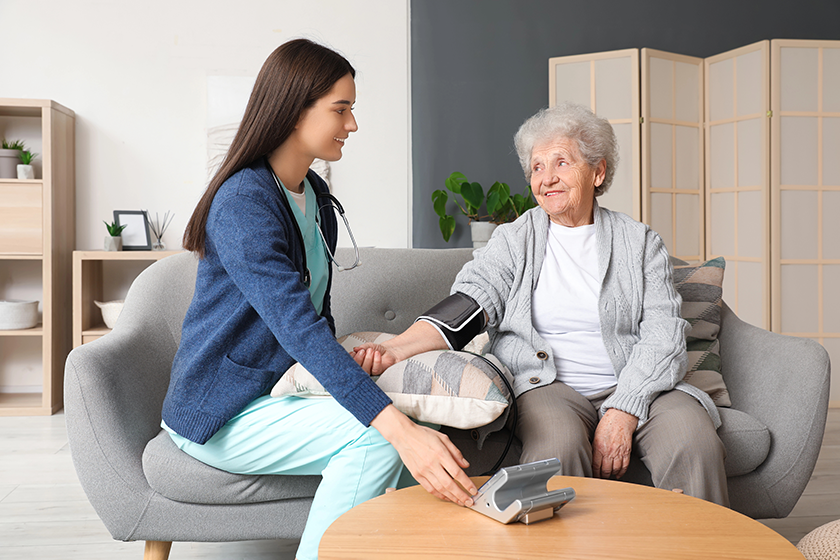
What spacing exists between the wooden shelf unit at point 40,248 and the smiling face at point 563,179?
2745 millimetres

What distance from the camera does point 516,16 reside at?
156 inches

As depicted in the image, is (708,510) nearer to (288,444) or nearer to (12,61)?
(288,444)

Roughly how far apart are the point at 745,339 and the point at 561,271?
1.81ft

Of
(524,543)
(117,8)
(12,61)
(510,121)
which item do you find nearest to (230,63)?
(117,8)

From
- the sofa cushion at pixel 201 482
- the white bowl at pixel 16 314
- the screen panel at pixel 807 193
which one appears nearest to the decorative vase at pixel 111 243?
the white bowl at pixel 16 314

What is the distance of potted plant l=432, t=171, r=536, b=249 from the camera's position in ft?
11.7

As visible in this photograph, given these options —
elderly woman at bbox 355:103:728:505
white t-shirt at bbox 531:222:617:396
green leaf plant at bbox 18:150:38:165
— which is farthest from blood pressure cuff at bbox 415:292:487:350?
green leaf plant at bbox 18:150:38:165

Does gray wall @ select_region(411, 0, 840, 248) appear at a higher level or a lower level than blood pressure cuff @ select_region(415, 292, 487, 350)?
higher

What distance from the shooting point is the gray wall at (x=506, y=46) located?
3.94m

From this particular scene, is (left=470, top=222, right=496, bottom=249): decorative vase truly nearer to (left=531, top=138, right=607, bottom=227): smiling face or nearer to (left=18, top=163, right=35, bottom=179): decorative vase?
(left=531, top=138, right=607, bottom=227): smiling face

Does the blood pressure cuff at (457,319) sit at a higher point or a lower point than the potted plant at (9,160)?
lower

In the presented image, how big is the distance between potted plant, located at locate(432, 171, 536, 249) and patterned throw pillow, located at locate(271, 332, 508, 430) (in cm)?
237

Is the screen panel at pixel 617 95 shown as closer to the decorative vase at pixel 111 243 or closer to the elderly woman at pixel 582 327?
the elderly woman at pixel 582 327

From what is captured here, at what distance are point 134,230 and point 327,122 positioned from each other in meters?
2.77
